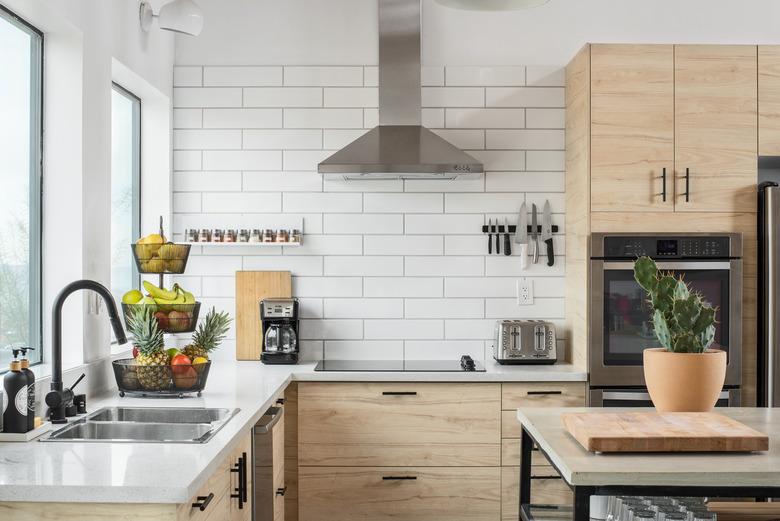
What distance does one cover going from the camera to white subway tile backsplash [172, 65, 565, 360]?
4.01m

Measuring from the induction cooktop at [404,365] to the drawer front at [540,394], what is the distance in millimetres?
164

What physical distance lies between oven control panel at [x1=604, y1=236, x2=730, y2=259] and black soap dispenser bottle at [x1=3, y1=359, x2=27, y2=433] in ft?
8.05

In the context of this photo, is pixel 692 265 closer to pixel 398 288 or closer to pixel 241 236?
pixel 398 288

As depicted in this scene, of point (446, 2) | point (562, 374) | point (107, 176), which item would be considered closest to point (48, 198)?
point (107, 176)

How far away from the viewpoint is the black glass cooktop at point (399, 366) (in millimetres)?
3576

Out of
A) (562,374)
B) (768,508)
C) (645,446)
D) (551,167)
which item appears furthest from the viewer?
(551,167)

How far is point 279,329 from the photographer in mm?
3775

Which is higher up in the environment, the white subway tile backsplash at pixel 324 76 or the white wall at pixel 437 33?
the white wall at pixel 437 33

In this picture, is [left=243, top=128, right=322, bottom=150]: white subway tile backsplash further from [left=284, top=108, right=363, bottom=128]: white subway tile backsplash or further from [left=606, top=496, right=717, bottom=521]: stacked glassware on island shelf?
[left=606, top=496, right=717, bottom=521]: stacked glassware on island shelf

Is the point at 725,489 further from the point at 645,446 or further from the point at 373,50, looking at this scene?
the point at 373,50

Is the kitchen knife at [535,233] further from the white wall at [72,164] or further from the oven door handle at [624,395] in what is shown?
the white wall at [72,164]

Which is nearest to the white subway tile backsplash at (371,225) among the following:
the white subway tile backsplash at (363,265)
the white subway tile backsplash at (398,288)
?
the white subway tile backsplash at (363,265)

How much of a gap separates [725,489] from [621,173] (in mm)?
2043

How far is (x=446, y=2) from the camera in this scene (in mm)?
2158
